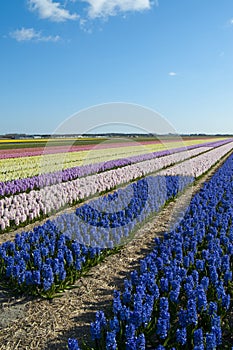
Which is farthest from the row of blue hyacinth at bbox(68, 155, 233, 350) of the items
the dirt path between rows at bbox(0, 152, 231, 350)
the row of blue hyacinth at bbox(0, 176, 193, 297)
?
the row of blue hyacinth at bbox(0, 176, 193, 297)

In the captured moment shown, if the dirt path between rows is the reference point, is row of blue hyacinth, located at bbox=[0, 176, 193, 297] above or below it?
above

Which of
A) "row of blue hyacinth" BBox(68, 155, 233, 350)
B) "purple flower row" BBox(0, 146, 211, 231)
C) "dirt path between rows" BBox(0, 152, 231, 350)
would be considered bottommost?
"dirt path between rows" BBox(0, 152, 231, 350)

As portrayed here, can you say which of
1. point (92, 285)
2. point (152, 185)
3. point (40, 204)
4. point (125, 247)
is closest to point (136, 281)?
point (92, 285)

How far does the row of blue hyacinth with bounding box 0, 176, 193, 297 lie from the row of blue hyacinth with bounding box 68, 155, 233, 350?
3.30 ft

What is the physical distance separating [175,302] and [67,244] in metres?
2.94

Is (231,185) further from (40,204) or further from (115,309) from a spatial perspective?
(115,309)

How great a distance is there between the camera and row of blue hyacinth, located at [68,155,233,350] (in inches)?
143

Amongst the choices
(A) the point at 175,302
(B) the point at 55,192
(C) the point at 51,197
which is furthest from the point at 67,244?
(B) the point at 55,192

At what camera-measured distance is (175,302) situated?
4453 mm

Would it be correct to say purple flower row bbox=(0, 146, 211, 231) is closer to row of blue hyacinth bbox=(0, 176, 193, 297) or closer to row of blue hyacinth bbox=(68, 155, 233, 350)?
row of blue hyacinth bbox=(0, 176, 193, 297)

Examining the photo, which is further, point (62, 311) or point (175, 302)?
point (62, 311)

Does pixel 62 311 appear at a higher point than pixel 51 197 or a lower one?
lower

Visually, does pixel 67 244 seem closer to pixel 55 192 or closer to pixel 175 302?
pixel 175 302

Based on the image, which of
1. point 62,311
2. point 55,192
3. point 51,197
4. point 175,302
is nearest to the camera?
point 175,302
